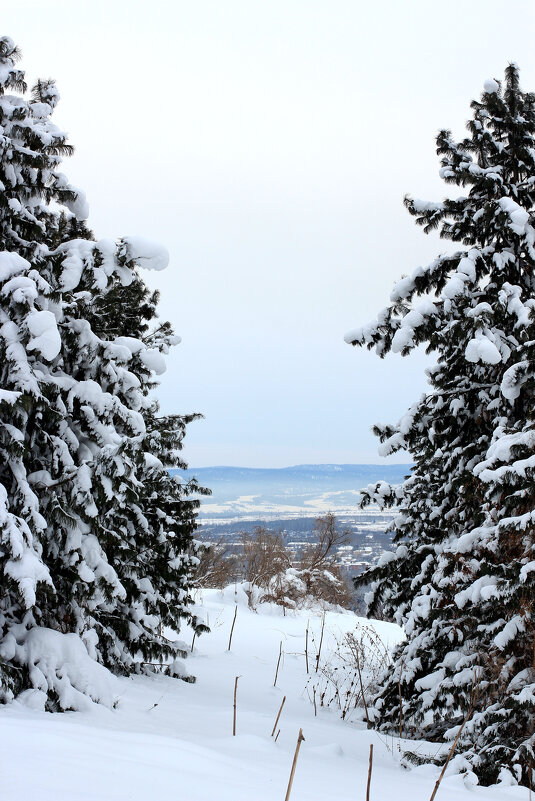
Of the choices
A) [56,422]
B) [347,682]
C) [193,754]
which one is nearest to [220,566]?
[347,682]

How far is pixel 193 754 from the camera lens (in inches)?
166

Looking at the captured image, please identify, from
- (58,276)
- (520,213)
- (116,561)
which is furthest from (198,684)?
(520,213)

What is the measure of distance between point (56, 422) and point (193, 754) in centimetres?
338

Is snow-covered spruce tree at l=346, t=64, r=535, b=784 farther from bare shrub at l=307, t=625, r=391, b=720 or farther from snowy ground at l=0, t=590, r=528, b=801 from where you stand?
bare shrub at l=307, t=625, r=391, b=720

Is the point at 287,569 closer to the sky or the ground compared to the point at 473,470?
closer to the ground

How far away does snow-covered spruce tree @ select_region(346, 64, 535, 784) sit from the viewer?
5.46 metres

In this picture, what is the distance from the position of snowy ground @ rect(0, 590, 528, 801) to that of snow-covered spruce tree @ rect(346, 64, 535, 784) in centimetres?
76

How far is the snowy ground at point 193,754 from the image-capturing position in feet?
10.7

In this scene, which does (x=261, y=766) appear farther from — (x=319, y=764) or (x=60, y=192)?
(x=60, y=192)

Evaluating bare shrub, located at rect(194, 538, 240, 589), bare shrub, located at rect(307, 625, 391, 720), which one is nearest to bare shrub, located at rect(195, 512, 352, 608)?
bare shrub, located at rect(194, 538, 240, 589)

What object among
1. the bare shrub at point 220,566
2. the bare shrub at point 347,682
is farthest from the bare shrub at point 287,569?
the bare shrub at point 347,682

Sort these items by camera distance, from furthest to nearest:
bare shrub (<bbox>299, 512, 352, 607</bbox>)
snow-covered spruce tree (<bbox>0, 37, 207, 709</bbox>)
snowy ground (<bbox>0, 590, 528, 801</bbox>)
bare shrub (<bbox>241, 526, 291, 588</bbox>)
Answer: bare shrub (<bbox>241, 526, 291, 588</bbox>)
bare shrub (<bbox>299, 512, 352, 607</bbox>)
snow-covered spruce tree (<bbox>0, 37, 207, 709</bbox>)
snowy ground (<bbox>0, 590, 528, 801</bbox>)

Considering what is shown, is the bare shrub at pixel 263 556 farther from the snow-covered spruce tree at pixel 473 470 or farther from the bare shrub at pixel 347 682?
the snow-covered spruce tree at pixel 473 470

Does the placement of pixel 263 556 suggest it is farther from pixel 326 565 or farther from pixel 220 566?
pixel 326 565
